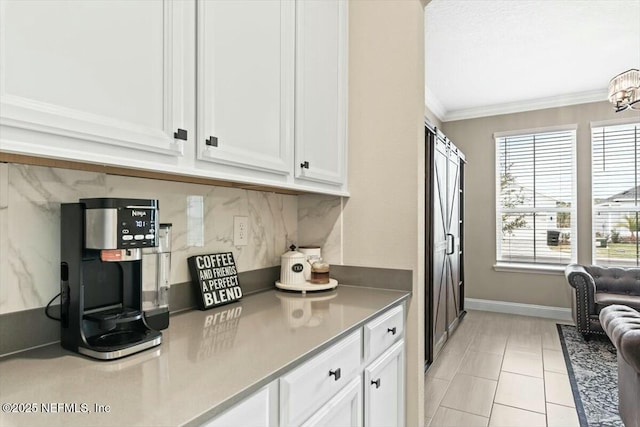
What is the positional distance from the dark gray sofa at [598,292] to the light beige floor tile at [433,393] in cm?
183

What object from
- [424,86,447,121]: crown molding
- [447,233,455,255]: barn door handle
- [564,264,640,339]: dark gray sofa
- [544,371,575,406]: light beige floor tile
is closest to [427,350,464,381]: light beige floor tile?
[544,371,575,406]: light beige floor tile

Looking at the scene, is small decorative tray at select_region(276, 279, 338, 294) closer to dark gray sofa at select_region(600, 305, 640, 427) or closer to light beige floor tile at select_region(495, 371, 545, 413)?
dark gray sofa at select_region(600, 305, 640, 427)

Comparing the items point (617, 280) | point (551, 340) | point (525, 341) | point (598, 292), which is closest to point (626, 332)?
point (525, 341)

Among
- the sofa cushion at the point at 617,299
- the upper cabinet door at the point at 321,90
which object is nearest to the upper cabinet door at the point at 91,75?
the upper cabinet door at the point at 321,90

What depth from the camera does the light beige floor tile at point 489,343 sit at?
11.7ft

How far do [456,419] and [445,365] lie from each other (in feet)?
2.80

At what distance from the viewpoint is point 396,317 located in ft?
5.55

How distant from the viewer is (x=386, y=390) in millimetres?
1578

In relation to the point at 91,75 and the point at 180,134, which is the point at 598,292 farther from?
the point at 91,75

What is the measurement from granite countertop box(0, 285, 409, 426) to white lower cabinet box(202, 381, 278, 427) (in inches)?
1.1

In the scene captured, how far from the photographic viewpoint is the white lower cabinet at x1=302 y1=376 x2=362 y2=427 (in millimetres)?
1079

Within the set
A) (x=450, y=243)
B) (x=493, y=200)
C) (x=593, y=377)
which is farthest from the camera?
(x=493, y=200)

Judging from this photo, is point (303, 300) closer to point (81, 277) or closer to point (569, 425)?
point (81, 277)

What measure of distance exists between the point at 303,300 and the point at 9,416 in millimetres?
1080
